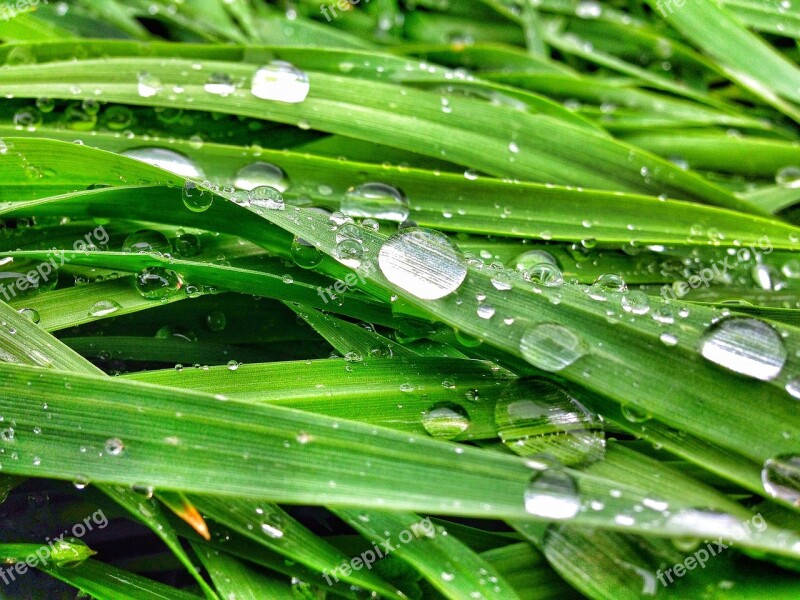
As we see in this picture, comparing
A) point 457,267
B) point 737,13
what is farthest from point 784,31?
point 457,267

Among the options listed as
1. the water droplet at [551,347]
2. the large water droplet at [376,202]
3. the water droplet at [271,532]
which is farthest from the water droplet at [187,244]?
the water droplet at [551,347]

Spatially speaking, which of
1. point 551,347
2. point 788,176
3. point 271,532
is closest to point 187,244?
point 271,532

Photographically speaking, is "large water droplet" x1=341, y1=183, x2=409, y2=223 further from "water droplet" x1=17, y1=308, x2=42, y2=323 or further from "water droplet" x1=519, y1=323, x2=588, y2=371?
"water droplet" x1=17, y1=308, x2=42, y2=323

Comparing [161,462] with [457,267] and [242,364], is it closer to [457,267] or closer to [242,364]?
[242,364]

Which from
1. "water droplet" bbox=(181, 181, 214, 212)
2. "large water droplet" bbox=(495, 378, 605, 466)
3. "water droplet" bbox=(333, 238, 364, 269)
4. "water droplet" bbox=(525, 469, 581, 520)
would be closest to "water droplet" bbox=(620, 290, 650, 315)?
"large water droplet" bbox=(495, 378, 605, 466)

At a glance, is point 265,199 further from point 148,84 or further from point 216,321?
point 148,84

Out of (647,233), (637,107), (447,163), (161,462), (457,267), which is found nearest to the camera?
(161,462)
